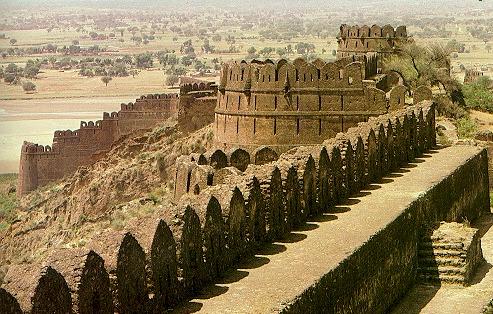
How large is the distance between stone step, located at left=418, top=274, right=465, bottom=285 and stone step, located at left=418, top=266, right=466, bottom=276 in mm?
43

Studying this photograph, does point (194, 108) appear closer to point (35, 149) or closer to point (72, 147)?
point (72, 147)

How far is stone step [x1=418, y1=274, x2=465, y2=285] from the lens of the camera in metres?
17.1

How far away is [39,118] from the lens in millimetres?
70000

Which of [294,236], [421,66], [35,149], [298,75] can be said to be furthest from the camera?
[35,149]

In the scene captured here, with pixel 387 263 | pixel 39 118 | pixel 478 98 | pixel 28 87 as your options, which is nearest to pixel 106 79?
pixel 28 87

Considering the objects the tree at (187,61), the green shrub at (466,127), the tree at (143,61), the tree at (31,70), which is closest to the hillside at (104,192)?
the green shrub at (466,127)

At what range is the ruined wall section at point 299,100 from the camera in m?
30.6

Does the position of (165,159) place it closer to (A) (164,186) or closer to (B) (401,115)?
(A) (164,186)

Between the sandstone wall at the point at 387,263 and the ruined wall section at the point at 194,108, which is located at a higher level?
the sandstone wall at the point at 387,263

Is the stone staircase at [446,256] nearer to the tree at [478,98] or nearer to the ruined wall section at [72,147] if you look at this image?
the tree at [478,98]

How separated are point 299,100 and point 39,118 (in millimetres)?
40986

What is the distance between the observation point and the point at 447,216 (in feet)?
64.7

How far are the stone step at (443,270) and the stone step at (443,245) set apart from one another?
0.28m

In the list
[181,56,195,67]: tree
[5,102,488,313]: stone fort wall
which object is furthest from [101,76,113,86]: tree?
[5,102,488,313]: stone fort wall
